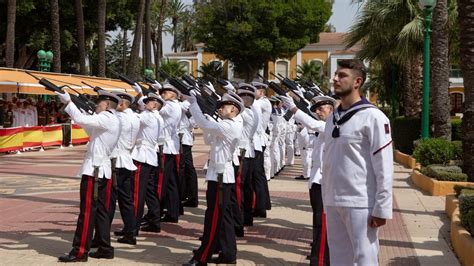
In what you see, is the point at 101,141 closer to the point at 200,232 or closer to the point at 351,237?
the point at 200,232

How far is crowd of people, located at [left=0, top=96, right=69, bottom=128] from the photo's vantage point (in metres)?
23.6

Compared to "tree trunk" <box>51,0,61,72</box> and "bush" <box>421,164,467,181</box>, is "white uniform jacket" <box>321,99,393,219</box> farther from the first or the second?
"tree trunk" <box>51,0,61,72</box>

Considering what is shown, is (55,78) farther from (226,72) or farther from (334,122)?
(226,72)

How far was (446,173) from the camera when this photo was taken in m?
13.3

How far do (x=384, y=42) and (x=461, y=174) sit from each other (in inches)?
466

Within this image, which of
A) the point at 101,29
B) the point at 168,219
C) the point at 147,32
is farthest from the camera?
the point at 147,32

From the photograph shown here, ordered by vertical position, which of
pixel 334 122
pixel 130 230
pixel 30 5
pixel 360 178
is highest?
pixel 30 5

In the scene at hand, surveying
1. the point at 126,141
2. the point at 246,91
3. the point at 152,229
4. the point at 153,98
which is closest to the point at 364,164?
the point at 126,141

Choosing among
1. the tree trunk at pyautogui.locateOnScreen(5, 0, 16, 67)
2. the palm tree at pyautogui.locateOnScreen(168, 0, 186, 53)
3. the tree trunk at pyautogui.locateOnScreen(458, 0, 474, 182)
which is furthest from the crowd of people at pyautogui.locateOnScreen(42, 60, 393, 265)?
the palm tree at pyautogui.locateOnScreen(168, 0, 186, 53)

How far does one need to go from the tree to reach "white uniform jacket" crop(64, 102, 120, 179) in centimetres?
4283

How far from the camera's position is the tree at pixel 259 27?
2007 inches

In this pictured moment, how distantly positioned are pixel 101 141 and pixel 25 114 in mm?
17072

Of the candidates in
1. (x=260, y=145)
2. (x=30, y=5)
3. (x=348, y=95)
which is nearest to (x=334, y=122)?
(x=348, y=95)

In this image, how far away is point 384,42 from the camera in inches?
957
